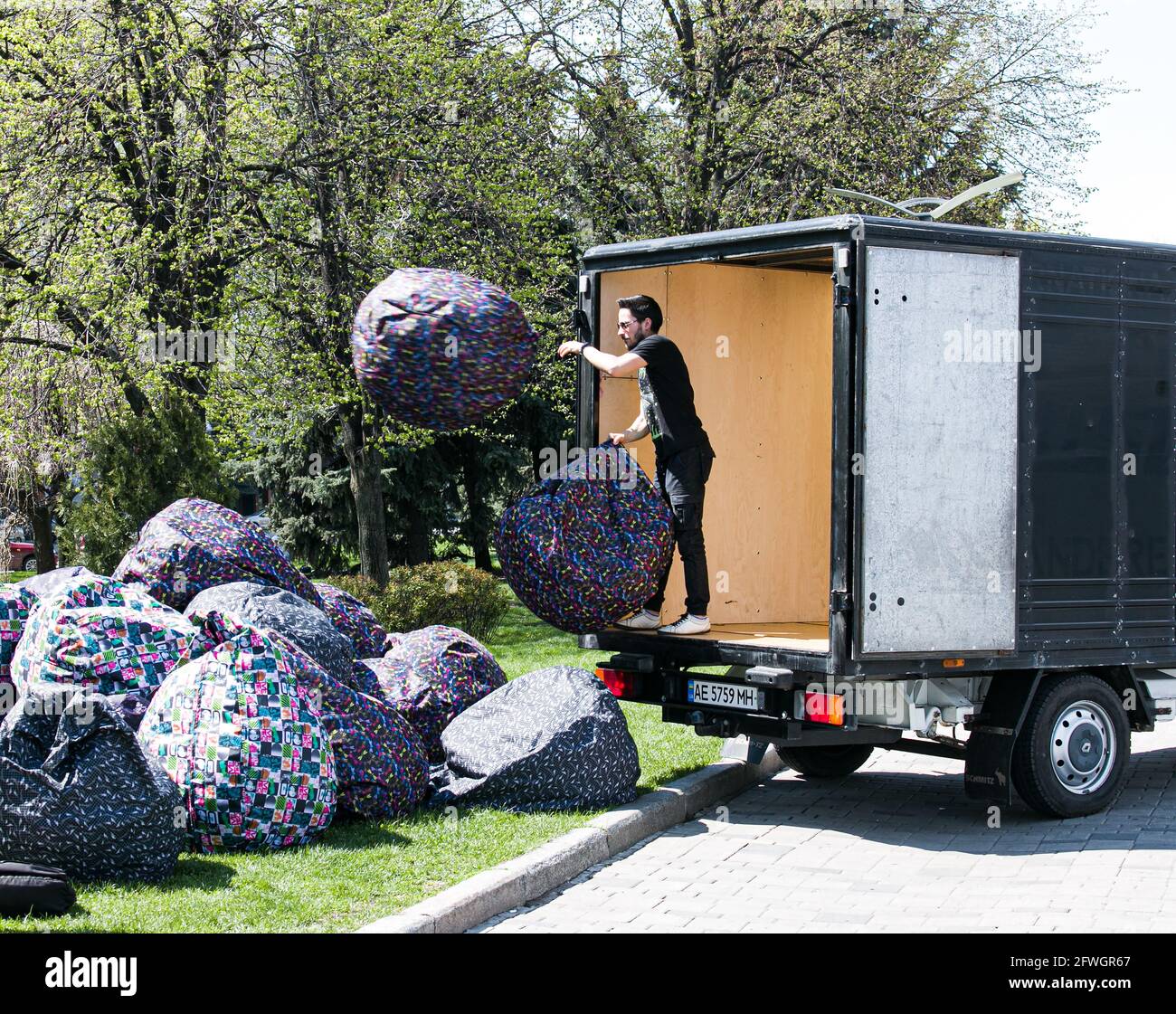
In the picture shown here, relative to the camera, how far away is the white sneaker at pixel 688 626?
817cm

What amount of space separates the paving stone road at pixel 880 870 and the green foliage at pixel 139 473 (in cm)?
827

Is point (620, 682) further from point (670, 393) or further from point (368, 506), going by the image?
point (368, 506)

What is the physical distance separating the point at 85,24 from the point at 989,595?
12.7 m

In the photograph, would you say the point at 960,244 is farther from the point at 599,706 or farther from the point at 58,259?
the point at 58,259

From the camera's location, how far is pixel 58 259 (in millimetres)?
15539

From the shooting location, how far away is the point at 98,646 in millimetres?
6828

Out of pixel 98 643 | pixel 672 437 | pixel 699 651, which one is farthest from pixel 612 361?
pixel 98 643

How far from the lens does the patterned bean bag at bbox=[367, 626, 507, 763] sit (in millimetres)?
8055

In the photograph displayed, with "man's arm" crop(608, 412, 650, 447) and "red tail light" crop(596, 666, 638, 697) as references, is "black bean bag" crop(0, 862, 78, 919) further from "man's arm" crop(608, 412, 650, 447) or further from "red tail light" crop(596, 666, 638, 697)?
"man's arm" crop(608, 412, 650, 447)

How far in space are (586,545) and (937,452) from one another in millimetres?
2004

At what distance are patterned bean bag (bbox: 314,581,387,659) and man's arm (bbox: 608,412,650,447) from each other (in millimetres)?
1945
